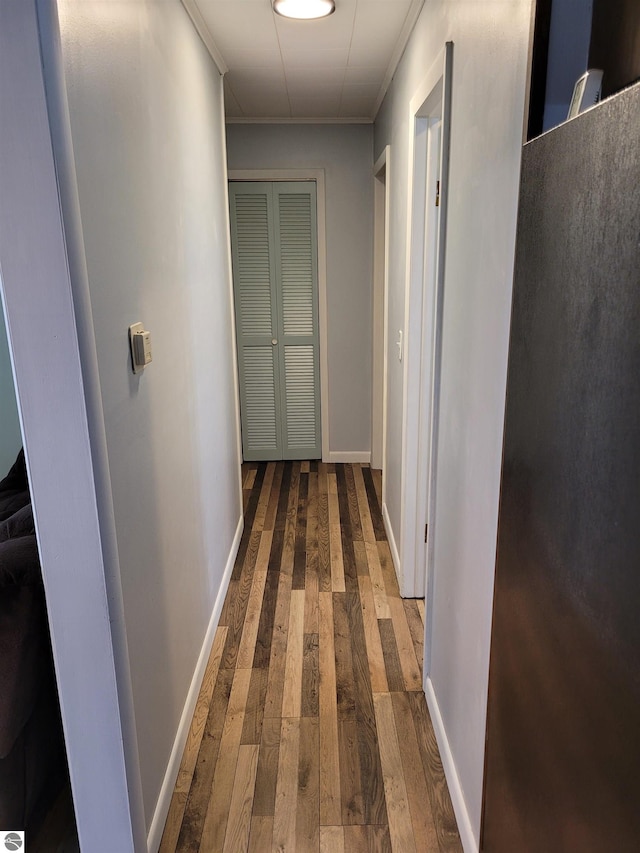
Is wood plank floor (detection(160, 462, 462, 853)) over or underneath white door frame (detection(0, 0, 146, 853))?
underneath

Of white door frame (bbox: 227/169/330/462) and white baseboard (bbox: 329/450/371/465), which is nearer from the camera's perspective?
white door frame (bbox: 227/169/330/462)

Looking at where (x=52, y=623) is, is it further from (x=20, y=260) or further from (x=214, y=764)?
(x=214, y=764)

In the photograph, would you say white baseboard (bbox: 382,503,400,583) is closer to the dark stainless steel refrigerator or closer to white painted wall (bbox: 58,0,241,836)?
white painted wall (bbox: 58,0,241,836)

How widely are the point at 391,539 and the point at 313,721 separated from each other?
128cm

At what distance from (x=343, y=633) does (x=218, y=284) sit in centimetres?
165

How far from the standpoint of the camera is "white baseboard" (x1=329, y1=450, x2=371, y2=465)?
446cm

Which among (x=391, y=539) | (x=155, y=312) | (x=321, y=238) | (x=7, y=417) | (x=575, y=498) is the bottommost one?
(x=391, y=539)

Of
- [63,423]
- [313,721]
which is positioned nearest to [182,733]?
[313,721]

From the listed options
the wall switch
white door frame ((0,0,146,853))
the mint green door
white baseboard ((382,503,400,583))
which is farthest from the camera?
the mint green door

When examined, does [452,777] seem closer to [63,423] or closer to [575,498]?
[575,498]

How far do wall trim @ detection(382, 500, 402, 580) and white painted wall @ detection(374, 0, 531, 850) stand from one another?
889 millimetres

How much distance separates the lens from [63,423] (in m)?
1.08

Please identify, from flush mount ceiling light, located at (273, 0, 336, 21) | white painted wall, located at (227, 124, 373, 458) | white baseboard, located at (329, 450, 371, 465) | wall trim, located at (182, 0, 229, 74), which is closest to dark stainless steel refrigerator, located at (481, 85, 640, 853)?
flush mount ceiling light, located at (273, 0, 336, 21)

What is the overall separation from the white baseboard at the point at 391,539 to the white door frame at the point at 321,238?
1.17m
